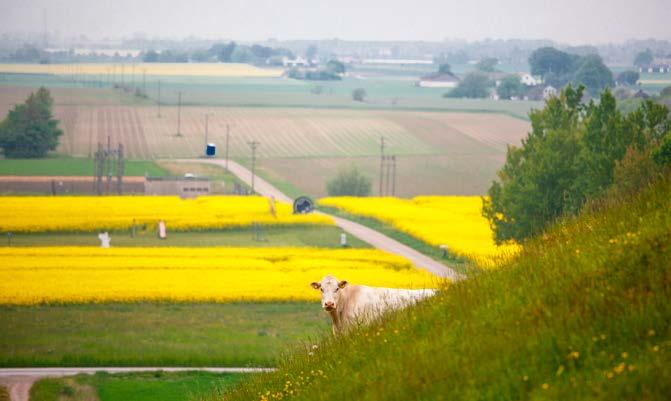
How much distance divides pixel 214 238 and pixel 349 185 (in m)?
30.0

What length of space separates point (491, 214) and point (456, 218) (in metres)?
13.0

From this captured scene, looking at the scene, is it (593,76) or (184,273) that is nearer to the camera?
(184,273)

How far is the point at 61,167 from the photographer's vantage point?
95.1m

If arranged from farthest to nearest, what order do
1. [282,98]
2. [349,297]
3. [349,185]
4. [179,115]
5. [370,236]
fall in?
[282,98], [179,115], [349,185], [370,236], [349,297]

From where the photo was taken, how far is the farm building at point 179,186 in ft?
275

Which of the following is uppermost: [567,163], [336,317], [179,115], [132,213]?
[336,317]

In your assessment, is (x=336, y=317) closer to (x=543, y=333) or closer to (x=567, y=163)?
(x=543, y=333)

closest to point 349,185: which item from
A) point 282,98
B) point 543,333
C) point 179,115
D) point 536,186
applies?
point 536,186

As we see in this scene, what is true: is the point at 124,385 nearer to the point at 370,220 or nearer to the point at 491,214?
the point at 491,214

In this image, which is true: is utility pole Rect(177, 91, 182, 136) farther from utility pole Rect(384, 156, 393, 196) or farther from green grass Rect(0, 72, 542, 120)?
utility pole Rect(384, 156, 393, 196)

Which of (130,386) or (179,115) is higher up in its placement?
(130,386)

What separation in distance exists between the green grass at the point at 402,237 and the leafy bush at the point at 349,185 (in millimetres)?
11786

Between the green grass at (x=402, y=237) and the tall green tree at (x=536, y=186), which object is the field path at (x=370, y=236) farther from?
the tall green tree at (x=536, y=186)

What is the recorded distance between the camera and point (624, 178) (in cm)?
5000
